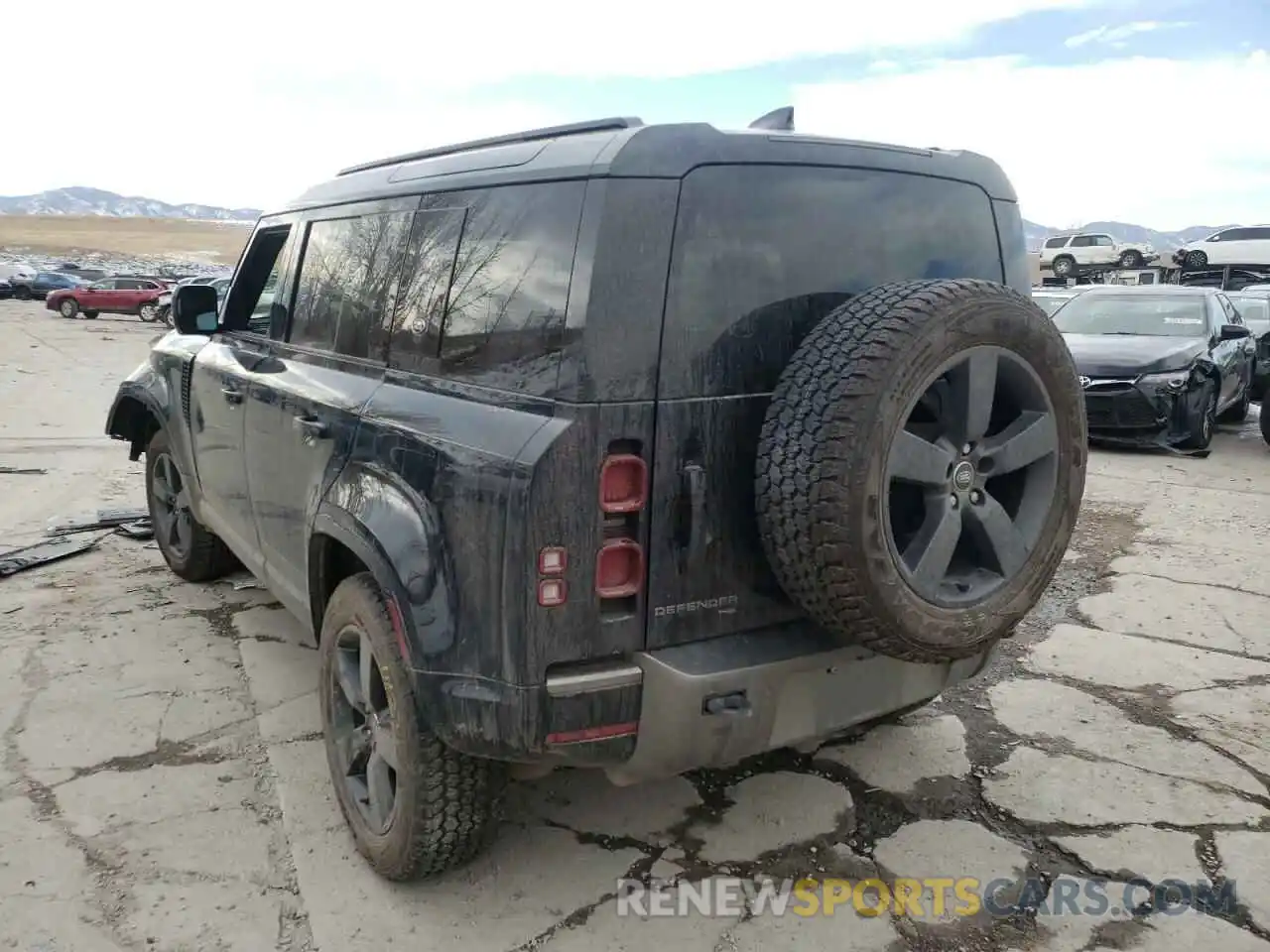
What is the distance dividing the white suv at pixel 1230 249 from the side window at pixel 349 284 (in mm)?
33107

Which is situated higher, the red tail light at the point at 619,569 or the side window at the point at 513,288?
the side window at the point at 513,288

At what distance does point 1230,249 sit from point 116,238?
120m

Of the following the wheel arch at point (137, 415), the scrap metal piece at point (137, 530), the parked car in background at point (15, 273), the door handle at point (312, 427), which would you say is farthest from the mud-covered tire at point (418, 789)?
the parked car in background at point (15, 273)

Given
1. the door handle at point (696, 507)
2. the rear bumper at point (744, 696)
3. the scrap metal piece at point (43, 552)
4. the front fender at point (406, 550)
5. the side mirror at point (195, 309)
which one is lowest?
the scrap metal piece at point (43, 552)

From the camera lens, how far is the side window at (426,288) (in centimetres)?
252

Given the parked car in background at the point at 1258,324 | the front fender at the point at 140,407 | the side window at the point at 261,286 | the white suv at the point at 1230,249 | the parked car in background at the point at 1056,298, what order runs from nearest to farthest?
the side window at the point at 261,286 < the front fender at the point at 140,407 < the parked car in background at the point at 1258,324 < the parked car in background at the point at 1056,298 < the white suv at the point at 1230,249

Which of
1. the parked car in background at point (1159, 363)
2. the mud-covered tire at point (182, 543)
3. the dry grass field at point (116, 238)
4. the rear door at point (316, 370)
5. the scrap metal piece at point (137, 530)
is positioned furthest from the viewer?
the dry grass field at point (116, 238)

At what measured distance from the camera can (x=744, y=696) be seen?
226 cm

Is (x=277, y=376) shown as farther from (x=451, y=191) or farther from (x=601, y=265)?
(x=601, y=265)

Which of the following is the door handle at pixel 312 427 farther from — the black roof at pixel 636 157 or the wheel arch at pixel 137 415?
the wheel arch at pixel 137 415

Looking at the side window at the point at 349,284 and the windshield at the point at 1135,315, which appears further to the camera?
the windshield at the point at 1135,315

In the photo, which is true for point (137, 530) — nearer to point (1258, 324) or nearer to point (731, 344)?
point (731, 344)

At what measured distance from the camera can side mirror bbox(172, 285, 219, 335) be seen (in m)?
4.22

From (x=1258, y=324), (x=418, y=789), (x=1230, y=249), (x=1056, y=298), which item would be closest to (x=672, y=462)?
(x=418, y=789)
